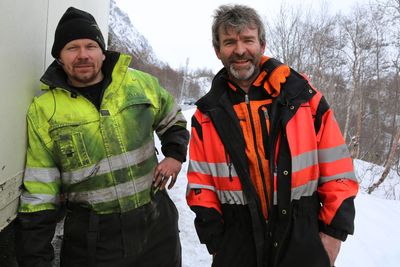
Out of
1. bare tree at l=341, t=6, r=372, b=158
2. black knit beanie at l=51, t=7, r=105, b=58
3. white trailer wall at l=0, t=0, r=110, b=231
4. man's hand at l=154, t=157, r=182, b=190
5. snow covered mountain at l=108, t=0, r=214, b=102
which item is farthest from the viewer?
snow covered mountain at l=108, t=0, r=214, b=102

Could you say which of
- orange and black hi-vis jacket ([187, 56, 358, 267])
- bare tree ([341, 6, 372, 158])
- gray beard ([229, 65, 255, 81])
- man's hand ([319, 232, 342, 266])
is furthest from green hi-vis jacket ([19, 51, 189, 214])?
bare tree ([341, 6, 372, 158])

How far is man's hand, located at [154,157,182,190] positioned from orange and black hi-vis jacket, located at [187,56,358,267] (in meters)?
0.30

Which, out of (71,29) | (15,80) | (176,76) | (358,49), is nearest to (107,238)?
(15,80)

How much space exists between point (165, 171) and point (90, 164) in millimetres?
505

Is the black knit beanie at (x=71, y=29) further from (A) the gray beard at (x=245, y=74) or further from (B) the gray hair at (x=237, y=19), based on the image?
(A) the gray beard at (x=245, y=74)

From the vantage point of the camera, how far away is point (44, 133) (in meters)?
1.93

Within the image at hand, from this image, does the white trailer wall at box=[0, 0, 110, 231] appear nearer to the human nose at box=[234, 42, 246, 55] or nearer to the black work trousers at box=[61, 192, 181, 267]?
the black work trousers at box=[61, 192, 181, 267]

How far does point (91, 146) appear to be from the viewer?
2.00 meters

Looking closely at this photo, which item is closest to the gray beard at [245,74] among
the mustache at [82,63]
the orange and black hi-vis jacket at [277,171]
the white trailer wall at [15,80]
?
the orange and black hi-vis jacket at [277,171]

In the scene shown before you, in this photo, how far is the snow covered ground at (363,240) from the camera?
13.7ft

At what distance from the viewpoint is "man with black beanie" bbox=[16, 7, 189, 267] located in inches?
75.5

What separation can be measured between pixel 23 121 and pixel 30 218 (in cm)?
53

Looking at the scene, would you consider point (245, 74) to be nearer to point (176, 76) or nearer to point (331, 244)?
point (331, 244)

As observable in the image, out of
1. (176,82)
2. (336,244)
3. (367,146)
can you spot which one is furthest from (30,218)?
(176,82)
